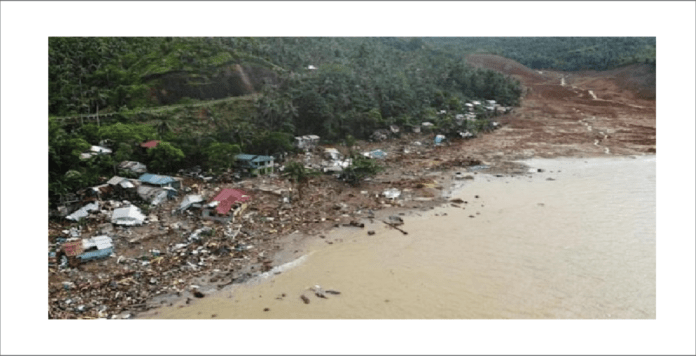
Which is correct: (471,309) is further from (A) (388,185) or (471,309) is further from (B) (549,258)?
(A) (388,185)

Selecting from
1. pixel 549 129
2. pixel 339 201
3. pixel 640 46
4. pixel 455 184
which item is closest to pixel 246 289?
pixel 339 201

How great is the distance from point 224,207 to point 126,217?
60.8 inches

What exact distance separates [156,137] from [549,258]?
28.3 ft

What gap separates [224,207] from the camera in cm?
809

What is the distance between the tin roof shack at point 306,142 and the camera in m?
12.5

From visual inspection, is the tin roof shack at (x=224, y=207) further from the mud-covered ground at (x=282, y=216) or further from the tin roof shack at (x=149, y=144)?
the tin roof shack at (x=149, y=144)

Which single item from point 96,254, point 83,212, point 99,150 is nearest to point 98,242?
point 96,254

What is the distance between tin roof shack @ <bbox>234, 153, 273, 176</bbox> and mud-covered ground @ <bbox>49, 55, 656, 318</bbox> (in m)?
0.27

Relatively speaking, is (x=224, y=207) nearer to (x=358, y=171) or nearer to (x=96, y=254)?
(x=96, y=254)

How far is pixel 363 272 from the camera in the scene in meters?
6.53

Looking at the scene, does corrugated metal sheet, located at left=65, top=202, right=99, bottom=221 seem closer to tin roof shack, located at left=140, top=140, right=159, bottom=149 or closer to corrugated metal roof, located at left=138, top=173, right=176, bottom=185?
corrugated metal roof, located at left=138, top=173, right=176, bottom=185

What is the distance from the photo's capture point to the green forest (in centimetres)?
1019

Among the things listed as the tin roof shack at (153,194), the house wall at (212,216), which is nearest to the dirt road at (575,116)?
the house wall at (212,216)

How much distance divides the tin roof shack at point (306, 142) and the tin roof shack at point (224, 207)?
13.5 ft
